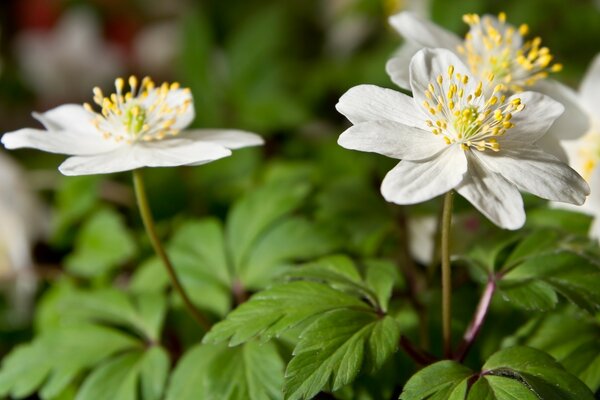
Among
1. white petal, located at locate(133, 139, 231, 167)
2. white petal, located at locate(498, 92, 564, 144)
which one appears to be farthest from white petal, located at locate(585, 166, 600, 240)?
white petal, located at locate(133, 139, 231, 167)

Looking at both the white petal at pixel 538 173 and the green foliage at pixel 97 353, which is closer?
the white petal at pixel 538 173

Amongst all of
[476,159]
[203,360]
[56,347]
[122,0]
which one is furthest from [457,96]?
[122,0]

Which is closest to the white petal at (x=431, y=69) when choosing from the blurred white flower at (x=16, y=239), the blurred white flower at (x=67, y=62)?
the blurred white flower at (x=16, y=239)

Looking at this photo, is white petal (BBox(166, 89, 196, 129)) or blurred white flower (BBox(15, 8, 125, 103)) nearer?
white petal (BBox(166, 89, 196, 129))

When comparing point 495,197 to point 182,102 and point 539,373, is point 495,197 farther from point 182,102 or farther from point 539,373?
point 182,102

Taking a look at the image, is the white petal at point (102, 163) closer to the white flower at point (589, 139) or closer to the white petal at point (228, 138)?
the white petal at point (228, 138)

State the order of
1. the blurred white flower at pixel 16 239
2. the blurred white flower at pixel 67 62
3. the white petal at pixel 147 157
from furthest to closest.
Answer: the blurred white flower at pixel 67 62, the blurred white flower at pixel 16 239, the white petal at pixel 147 157

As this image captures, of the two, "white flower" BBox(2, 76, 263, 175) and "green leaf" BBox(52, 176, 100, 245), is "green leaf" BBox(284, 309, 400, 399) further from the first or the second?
"green leaf" BBox(52, 176, 100, 245)
